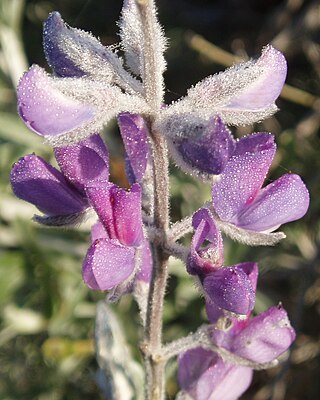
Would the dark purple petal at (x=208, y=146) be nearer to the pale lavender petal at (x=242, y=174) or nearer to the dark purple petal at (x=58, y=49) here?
the pale lavender petal at (x=242, y=174)

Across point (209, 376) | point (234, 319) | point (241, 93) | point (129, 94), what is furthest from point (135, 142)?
point (209, 376)

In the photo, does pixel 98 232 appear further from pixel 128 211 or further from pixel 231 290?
pixel 231 290

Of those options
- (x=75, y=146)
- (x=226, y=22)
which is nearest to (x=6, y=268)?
(x=75, y=146)

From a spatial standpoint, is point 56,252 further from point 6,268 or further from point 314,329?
point 314,329

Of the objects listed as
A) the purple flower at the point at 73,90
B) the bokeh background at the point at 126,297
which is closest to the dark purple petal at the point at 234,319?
the purple flower at the point at 73,90

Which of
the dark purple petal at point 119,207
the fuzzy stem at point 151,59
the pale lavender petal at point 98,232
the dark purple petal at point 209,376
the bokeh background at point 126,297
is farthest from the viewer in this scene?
the bokeh background at point 126,297

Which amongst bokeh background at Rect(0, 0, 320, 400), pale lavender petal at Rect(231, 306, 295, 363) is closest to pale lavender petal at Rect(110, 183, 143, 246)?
pale lavender petal at Rect(231, 306, 295, 363)
